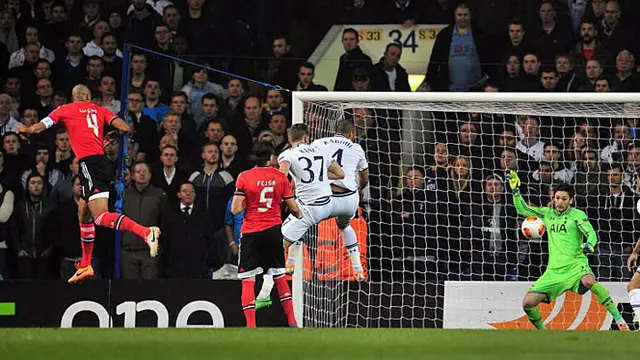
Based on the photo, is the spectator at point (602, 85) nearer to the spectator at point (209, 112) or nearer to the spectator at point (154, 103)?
the spectator at point (209, 112)

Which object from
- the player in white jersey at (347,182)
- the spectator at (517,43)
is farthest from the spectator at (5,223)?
the spectator at (517,43)

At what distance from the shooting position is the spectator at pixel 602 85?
37.9 feet

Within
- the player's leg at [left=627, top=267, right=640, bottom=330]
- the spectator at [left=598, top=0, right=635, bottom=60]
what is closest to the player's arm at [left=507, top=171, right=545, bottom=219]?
the player's leg at [left=627, top=267, right=640, bottom=330]

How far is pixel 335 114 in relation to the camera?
11664 millimetres

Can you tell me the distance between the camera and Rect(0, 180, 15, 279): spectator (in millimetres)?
11258

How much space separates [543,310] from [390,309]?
159cm

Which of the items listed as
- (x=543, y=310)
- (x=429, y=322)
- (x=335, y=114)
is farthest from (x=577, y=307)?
(x=335, y=114)

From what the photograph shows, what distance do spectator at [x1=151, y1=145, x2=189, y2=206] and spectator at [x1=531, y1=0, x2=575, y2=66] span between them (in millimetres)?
4077

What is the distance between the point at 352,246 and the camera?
413 inches

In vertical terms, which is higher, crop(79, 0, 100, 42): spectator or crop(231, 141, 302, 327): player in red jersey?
crop(79, 0, 100, 42): spectator

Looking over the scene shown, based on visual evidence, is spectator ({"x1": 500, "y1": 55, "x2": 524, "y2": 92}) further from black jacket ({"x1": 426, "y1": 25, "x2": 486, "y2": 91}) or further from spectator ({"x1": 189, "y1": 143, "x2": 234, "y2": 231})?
spectator ({"x1": 189, "y1": 143, "x2": 234, "y2": 231})

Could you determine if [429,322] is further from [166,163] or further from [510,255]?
[166,163]

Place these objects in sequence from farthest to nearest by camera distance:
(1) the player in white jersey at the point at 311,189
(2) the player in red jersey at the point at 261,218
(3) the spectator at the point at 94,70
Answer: (3) the spectator at the point at 94,70 < (1) the player in white jersey at the point at 311,189 < (2) the player in red jersey at the point at 261,218

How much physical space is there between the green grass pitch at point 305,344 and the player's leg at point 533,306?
5.42 meters
